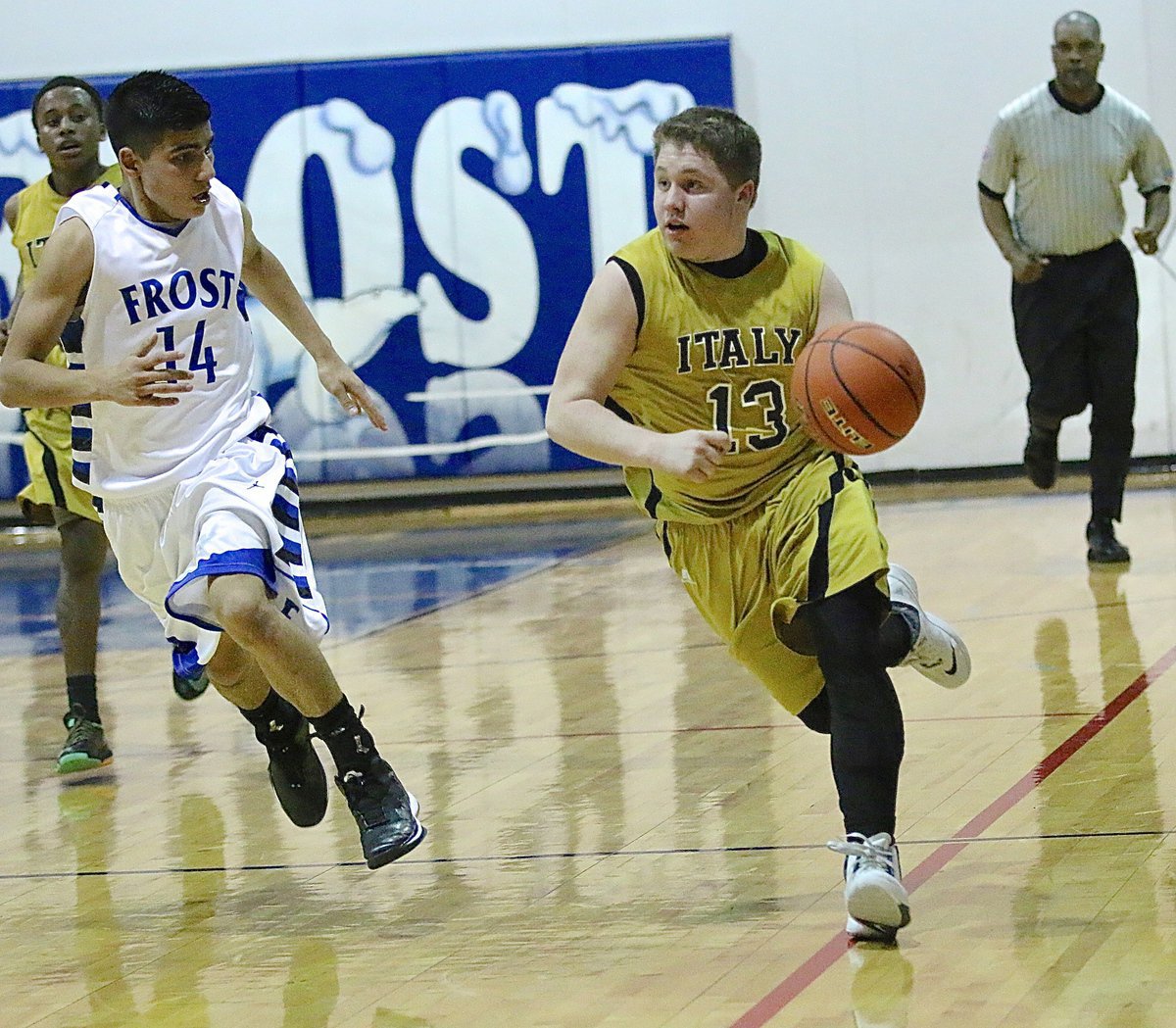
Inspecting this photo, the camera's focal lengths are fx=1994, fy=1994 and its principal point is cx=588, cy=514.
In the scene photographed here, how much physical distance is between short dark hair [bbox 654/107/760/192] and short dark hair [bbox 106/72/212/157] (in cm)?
95

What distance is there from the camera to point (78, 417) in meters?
4.26

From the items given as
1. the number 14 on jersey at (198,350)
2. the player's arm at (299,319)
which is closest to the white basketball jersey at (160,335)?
the number 14 on jersey at (198,350)

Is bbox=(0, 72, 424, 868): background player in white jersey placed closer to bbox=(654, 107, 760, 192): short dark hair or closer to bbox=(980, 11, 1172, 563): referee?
bbox=(654, 107, 760, 192): short dark hair

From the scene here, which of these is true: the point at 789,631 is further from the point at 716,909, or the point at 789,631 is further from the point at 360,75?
the point at 360,75

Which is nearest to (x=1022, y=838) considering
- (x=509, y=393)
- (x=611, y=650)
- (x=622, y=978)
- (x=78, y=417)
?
(x=622, y=978)

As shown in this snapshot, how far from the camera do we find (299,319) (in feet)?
14.7

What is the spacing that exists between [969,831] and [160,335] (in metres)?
1.96

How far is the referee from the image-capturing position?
7.80m

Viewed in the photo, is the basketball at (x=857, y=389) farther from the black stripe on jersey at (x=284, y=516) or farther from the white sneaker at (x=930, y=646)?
the black stripe on jersey at (x=284, y=516)

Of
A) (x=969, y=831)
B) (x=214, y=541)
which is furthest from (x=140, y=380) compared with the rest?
(x=969, y=831)

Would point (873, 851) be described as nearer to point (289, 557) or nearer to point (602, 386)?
point (602, 386)

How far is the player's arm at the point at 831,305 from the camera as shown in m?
3.72

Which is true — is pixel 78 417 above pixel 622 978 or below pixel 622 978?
above

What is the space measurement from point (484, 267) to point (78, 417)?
25.7 feet
